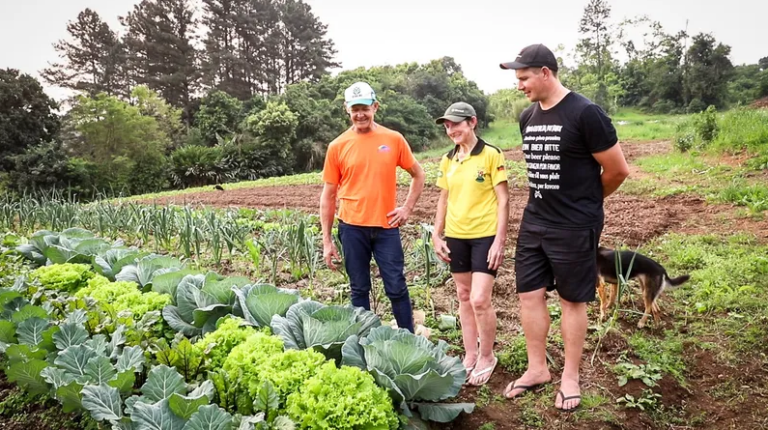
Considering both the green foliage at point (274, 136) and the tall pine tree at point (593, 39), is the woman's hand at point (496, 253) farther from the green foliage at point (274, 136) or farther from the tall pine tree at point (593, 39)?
the tall pine tree at point (593, 39)

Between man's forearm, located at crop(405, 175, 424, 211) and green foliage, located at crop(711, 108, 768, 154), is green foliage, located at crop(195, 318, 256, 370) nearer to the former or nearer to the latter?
man's forearm, located at crop(405, 175, 424, 211)

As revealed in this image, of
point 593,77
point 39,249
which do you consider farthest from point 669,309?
point 593,77

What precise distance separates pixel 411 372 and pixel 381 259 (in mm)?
781

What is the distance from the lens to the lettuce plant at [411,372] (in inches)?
74.3

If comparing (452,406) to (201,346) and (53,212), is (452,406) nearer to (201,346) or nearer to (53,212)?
(201,346)

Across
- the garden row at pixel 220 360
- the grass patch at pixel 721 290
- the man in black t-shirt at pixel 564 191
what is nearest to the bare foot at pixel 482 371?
the garden row at pixel 220 360

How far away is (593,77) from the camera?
3022 cm

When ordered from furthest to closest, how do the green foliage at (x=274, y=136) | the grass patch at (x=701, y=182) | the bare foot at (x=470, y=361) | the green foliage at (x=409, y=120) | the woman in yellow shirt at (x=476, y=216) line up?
the green foliage at (x=409, y=120) → the green foliage at (x=274, y=136) → the grass patch at (x=701, y=182) → the bare foot at (x=470, y=361) → the woman in yellow shirt at (x=476, y=216)

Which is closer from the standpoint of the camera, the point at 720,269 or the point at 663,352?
the point at 663,352

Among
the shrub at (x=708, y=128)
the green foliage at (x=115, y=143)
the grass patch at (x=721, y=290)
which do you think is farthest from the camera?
the green foliage at (x=115, y=143)

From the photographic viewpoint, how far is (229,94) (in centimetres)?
2788

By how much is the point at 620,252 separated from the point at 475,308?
3.44 ft

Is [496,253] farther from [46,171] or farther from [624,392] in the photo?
[46,171]

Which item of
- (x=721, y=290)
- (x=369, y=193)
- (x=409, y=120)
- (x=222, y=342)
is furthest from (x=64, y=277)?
(x=409, y=120)
